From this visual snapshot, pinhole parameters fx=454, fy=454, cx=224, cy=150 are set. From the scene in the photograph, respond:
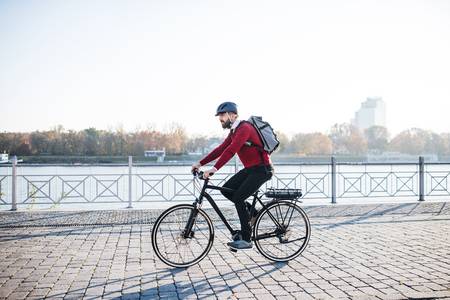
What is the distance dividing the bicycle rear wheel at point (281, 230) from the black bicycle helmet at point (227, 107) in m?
1.34

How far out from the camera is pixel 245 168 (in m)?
5.81

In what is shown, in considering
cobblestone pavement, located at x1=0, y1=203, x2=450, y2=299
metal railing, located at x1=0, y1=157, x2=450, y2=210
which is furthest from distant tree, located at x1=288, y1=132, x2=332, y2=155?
cobblestone pavement, located at x1=0, y1=203, x2=450, y2=299

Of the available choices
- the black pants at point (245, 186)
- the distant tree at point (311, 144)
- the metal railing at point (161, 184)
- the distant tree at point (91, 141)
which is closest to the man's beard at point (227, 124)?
the black pants at point (245, 186)

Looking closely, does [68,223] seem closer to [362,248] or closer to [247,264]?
[247,264]

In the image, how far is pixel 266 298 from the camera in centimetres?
445

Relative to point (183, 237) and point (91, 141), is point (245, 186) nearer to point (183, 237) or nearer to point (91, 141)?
point (183, 237)

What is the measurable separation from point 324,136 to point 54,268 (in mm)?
94302

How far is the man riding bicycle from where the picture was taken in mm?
5676

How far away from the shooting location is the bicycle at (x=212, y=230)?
223 inches

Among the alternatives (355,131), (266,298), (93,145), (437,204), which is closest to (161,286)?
(266,298)

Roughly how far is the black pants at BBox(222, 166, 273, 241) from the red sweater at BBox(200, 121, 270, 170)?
9cm

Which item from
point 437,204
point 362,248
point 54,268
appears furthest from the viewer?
point 437,204

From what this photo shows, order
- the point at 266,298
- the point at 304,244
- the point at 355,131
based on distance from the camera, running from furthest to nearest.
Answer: the point at 355,131 → the point at 304,244 → the point at 266,298

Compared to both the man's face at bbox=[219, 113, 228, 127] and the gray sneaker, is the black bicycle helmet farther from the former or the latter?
the gray sneaker
